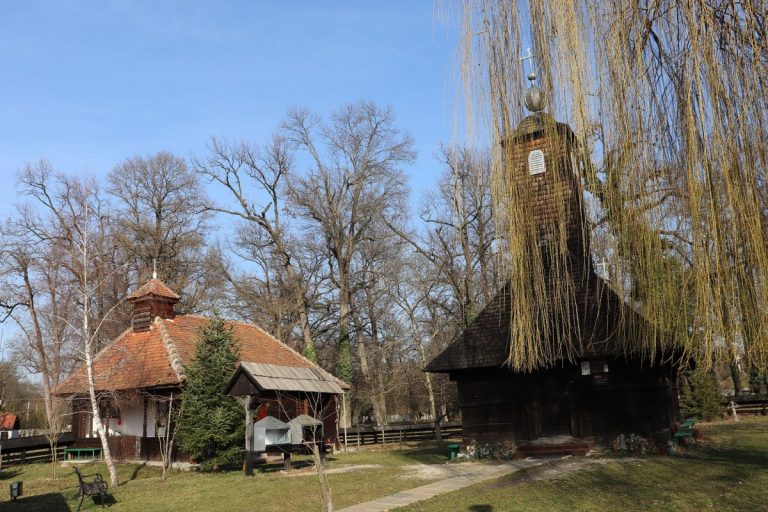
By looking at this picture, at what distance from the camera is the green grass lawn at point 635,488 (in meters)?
9.11

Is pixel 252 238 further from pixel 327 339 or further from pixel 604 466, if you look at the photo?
pixel 604 466

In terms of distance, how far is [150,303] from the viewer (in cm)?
2373

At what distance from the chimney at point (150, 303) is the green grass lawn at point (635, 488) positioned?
52.1 ft

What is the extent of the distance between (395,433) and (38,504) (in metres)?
18.1

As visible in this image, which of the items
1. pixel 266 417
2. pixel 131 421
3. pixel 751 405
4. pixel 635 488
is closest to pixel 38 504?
pixel 266 417

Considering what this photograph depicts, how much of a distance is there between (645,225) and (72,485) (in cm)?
1590

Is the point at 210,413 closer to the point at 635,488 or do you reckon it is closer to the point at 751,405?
the point at 635,488

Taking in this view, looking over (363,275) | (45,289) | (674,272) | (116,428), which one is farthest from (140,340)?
(674,272)

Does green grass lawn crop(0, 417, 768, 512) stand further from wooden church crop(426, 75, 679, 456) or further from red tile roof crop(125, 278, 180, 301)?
red tile roof crop(125, 278, 180, 301)

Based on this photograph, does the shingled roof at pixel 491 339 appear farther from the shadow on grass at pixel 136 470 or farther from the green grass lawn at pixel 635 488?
the shadow on grass at pixel 136 470

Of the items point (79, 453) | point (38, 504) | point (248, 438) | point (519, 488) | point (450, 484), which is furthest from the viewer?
point (79, 453)

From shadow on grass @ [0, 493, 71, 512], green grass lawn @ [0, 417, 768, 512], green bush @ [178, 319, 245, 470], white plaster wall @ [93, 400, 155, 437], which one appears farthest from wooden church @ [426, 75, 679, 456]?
white plaster wall @ [93, 400, 155, 437]

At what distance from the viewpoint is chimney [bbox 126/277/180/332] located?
77.8 ft

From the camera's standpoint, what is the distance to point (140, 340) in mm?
23047
